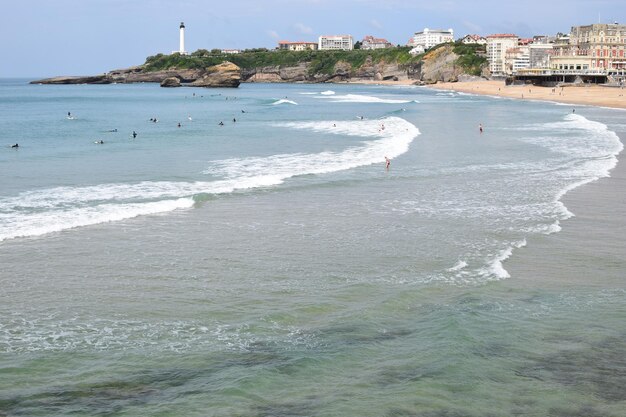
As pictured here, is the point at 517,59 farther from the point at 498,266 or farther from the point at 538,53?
the point at 498,266

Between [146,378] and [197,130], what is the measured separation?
42.0 m

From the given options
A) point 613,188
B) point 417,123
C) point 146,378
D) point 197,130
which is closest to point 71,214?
point 146,378

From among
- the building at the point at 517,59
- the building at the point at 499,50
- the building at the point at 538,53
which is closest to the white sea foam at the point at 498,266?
the building at the point at 538,53

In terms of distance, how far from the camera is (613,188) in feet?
78.8

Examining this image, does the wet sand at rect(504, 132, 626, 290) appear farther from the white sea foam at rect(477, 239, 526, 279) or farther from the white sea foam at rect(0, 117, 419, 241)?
the white sea foam at rect(0, 117, 419, 241)

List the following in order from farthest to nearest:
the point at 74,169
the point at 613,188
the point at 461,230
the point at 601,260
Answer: the point at 74,169
the point at 613,188
the point at 461,230
the point at 601,260

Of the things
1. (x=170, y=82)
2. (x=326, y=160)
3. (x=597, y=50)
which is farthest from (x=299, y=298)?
(x=170, y=82)

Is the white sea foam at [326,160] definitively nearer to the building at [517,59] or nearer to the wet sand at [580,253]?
the wet sand at [580,253]

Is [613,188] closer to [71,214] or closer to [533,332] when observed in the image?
[533,332]

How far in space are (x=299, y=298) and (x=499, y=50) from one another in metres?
176

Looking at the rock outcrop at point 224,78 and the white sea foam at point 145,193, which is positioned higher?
the rock outcrop at point 224,78

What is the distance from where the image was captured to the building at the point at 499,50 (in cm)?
17650

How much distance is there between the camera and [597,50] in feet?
477

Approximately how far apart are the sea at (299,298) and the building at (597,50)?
122 meters
